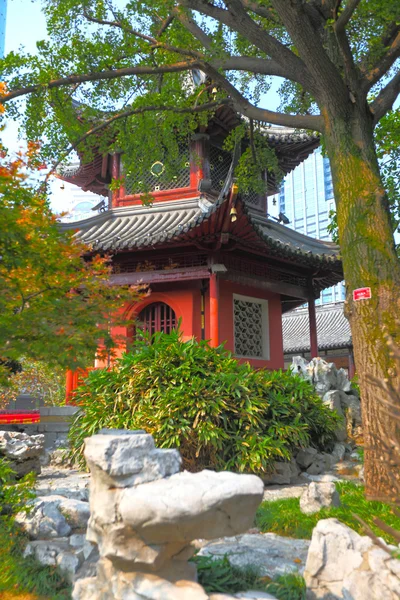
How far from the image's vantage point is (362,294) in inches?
207

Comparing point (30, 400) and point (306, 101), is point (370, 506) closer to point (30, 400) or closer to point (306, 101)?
point (306, 101)

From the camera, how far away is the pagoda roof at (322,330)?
21.4m


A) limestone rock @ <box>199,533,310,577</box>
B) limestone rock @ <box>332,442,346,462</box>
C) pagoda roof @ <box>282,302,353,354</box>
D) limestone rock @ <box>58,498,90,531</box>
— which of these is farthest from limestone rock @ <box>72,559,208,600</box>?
pagoda roof @ <box>282,302,353,354</box>

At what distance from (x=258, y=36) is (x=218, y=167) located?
652cm

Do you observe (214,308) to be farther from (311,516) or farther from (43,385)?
(43,385)

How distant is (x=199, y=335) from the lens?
11.1 meters

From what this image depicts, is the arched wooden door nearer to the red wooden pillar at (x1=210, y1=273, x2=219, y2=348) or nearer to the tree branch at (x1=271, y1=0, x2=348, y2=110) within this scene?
the red wooden pillar at (x1=210, y1=273, x2=219, y2=348)

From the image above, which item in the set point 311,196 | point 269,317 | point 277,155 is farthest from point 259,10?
point 311,196

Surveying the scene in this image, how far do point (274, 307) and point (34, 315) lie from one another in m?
9.48

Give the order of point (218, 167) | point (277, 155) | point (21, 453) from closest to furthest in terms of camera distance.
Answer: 1. point (21, 453)
2. point (218, 167)
3. point (277, 155)

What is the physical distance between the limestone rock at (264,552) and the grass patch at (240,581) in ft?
0.44

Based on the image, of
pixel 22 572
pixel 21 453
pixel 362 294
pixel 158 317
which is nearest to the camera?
pixel 22 572

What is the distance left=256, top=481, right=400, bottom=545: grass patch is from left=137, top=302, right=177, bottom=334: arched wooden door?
6.62 m

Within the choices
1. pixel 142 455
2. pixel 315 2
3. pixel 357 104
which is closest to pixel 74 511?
pixel 142 455
